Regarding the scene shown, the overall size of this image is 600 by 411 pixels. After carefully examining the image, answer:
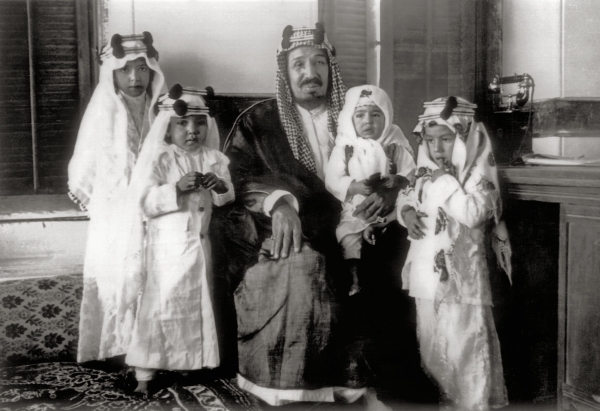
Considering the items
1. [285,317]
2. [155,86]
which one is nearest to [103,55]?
[155,86]

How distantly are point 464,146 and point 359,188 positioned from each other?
33cm

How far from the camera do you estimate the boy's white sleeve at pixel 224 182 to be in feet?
5.65

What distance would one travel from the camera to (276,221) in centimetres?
175

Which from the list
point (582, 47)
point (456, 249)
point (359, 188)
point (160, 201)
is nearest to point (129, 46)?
point (160, 201)

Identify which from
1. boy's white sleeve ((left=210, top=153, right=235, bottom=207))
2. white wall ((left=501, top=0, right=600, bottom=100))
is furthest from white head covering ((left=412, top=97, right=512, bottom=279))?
boy's white sleeve ((left=210, top=153, right=235, bottom=207))

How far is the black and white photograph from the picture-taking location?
1671 mm

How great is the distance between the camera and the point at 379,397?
5.76ft

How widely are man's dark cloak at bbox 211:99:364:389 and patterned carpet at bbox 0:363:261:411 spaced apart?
99 mm

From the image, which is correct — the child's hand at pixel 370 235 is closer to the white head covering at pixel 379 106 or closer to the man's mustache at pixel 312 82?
the white head covering at pixel 379 106

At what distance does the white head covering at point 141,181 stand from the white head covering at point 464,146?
2.28ft

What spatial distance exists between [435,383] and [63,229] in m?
1.20

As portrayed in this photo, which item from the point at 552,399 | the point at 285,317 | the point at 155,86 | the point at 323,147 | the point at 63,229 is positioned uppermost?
the point at 155,86

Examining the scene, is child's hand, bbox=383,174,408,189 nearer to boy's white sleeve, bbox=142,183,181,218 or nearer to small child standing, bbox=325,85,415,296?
small child standing, bbox=325,85,415,296

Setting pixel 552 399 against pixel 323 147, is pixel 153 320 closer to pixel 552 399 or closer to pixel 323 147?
pixel 323 147
